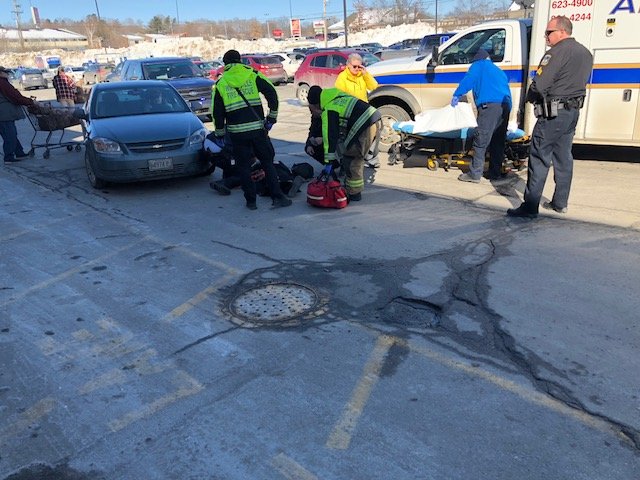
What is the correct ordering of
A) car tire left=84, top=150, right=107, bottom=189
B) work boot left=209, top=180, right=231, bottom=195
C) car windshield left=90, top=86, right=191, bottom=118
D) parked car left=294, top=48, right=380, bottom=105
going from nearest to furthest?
work boot left=209, top=180, right=231, bottom=195
car tire left=84, top=150, right=107, bottom=189
car windshield left=90, top=86, right=191, bottom=118
parked car left=294, top=48, right=380, bottom=105

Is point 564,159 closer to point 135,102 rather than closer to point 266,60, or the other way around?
point 135,102

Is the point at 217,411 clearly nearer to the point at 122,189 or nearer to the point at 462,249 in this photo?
the point at 462,249

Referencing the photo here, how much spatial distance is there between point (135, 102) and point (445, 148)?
5299 mm

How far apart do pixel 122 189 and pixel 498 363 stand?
676 centimetres

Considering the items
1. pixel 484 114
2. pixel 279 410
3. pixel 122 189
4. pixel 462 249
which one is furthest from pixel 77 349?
pixel 484 114

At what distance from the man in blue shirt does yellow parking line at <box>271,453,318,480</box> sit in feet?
19.6

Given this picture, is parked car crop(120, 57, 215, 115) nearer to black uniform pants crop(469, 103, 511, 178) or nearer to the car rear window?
black uniform pants crop(469, 103, 511, 178)

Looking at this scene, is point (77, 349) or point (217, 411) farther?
point (77, 349)

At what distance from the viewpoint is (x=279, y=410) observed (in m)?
3.06

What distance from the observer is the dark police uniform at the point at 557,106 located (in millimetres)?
5562

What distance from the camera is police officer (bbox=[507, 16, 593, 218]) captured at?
5559mm

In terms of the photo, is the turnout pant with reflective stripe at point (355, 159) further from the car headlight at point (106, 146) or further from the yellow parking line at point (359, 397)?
the yellow parking line at point (359, 397)

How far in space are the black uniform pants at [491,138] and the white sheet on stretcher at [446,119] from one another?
0.35 meters

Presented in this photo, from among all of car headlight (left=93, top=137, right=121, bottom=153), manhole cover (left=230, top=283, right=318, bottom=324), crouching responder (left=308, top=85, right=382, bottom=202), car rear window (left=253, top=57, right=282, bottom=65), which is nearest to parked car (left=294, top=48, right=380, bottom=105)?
car rear window (left=253, top=57, right=282, bottom=65)
